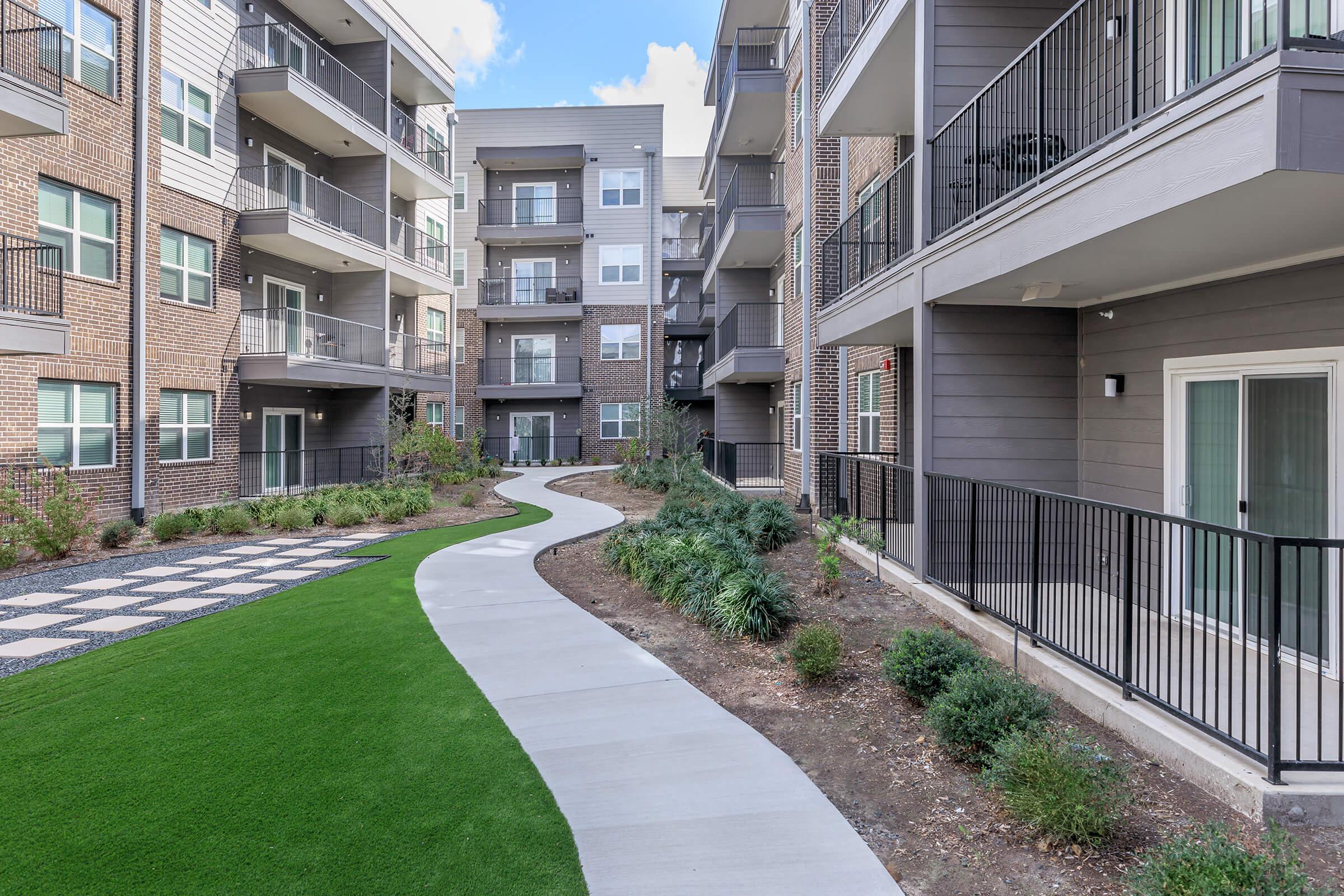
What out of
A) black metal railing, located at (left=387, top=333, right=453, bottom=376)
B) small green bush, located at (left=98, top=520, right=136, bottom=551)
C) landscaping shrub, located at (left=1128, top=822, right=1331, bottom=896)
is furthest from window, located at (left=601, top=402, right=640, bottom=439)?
landscaping shrub, located at (left=1128, top=822, right=1331, bottom=896)

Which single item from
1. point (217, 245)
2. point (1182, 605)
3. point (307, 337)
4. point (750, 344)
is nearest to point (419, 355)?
point (307, 337)

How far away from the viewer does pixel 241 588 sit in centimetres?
945

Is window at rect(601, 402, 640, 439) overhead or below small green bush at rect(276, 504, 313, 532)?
overhead

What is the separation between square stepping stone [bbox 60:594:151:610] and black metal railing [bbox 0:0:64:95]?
7.85 m

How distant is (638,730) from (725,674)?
1.45 m

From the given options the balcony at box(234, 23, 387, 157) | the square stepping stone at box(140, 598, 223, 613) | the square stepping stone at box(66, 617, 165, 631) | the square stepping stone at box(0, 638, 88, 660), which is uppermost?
the balcony at box(234, 23, 387, 157)

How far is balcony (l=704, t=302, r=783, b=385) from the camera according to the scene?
18328 millimetres

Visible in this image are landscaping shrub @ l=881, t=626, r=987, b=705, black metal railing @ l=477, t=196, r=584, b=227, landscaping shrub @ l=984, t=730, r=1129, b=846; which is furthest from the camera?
black metal railing @ l=477, t=196, r=584, b=227

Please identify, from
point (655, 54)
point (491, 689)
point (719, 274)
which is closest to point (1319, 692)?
point (491, 689)

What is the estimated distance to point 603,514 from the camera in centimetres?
1573

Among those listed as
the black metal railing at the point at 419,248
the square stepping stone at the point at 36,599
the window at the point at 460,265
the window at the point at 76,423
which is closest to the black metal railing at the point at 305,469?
the window at the point at 76,423

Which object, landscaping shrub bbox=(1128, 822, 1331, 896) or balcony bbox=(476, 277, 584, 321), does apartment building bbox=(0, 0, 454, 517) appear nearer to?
balcony bbox=(476, 277, 584, 321)

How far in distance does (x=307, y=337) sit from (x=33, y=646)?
14.0 metres

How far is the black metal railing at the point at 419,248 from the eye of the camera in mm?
23484
